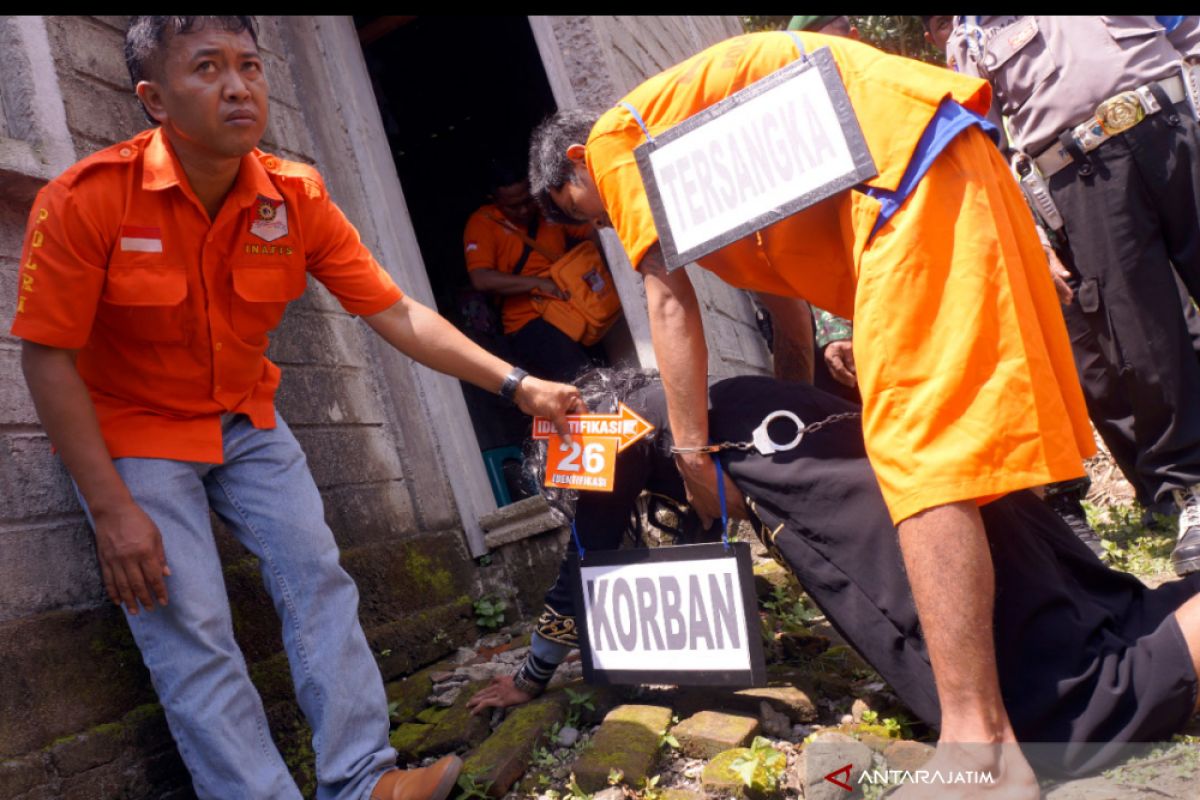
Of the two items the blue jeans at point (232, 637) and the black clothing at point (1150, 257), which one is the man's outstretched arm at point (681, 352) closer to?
the blue jeans at point (232, 637)

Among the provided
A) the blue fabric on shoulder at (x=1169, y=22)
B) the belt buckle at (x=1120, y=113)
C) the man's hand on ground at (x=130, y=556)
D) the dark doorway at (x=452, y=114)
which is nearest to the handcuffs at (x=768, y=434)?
the man's hand on ground at (x=130, y=556)

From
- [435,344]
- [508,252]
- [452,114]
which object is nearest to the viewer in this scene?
[435,344]

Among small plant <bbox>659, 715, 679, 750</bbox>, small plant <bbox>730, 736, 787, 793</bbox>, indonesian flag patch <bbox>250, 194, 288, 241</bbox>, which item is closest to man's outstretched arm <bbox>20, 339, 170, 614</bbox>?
indonesian flag patch <bbox>250, 194, 288, 241</bbox>

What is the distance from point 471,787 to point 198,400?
44.1 inches

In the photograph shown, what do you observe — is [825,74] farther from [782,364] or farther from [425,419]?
[425,419]

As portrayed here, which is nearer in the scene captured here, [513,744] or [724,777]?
[724,777]

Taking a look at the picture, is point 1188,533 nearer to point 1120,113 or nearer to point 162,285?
point 1120,113

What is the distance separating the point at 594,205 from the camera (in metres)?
2.80

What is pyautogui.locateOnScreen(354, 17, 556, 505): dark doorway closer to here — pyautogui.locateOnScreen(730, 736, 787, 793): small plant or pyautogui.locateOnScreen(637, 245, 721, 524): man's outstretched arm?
pyautogui.locateOnScreen(637, 245, 721, 524): man's outstretched arm

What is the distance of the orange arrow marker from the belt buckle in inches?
69.1

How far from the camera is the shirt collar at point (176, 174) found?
7.11 feet

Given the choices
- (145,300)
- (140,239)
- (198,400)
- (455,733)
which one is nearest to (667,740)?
(455,733)

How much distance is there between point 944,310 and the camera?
1.83 metres

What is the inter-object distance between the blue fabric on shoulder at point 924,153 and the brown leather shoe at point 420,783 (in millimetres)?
1505
